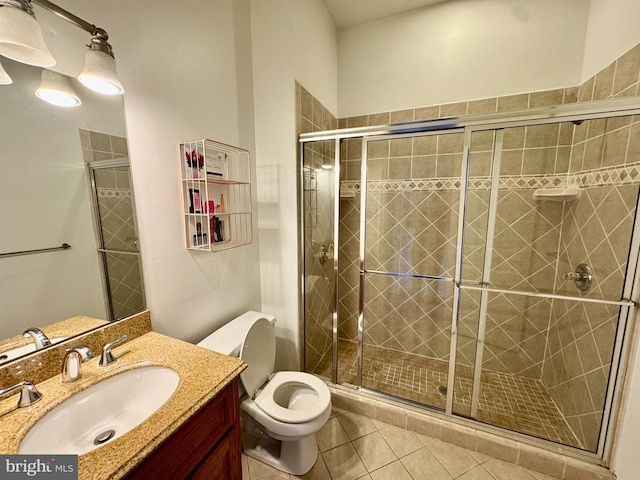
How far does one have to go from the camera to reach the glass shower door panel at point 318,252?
1886 millimetres

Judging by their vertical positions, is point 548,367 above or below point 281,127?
below

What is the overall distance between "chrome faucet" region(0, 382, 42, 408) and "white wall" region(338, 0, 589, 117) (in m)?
2.56

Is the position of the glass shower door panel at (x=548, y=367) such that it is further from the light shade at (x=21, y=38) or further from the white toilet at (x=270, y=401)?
the light shade at (x=21, y=38)

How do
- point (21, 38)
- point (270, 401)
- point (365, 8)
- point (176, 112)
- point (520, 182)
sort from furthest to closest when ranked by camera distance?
point (365, 8)
point (520, 182)
point (270, 401)
point (176, 112)
point (21, 38)

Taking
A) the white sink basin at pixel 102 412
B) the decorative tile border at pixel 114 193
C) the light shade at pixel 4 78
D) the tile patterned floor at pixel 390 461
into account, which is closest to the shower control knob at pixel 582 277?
the tile patterned floor at pixel 390 461

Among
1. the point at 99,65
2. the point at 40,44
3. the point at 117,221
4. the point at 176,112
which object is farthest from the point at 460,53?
the point at 117,221

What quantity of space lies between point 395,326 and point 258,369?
1.44 meters

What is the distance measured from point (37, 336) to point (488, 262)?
7.37 feet

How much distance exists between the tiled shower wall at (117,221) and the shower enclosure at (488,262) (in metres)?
1.03

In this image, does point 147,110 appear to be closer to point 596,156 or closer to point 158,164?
point 158,164

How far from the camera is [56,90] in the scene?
2.85 feet

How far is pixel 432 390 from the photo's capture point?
1.94 m

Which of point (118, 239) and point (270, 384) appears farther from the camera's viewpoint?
point (270, 384)

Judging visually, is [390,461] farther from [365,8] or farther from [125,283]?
[365,8]
